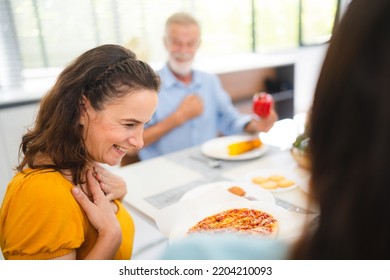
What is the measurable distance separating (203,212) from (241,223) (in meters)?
0.11

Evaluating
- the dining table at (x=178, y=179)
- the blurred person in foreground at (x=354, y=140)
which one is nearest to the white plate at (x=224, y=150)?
the dining table at (x=178, y=179)

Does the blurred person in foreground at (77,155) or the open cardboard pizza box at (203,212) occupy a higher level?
the blurred person in foreground at (77,155)

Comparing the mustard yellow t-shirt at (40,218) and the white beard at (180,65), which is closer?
the mustard yellow t-shirt at (40,218)

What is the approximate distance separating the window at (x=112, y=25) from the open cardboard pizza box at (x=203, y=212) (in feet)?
2.12

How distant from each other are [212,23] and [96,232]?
8.31ft

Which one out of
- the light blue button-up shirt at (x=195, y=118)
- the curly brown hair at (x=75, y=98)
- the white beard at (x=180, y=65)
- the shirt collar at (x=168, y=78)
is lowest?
the light blue button-up shirt at (x=195, y=118)

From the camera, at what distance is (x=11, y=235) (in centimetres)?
69

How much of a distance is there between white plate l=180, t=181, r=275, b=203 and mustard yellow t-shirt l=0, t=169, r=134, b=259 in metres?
0.37

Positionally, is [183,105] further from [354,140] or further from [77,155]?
[354,140]

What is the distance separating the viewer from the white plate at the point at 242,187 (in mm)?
994

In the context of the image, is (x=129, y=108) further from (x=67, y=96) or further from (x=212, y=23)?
(x=212, y=23)

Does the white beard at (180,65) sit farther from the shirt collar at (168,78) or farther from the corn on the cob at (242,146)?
the corn on the cob at (242,146)
